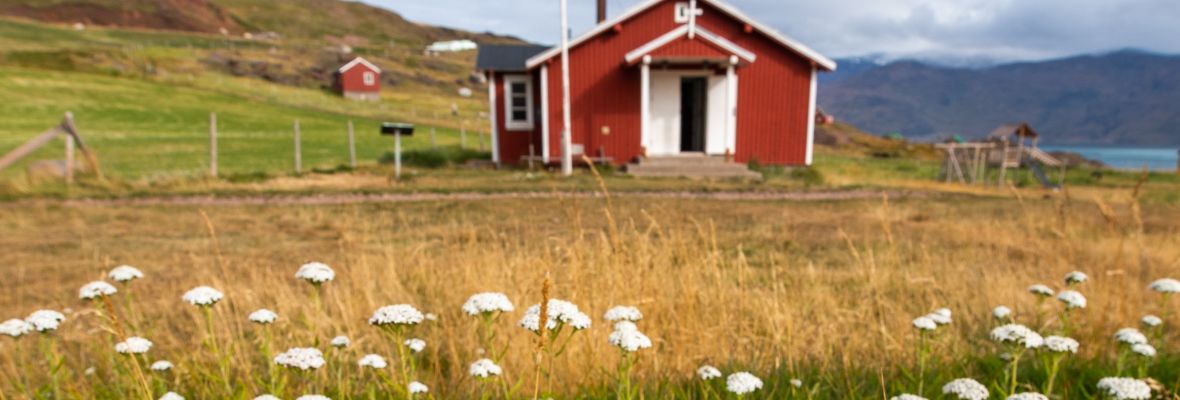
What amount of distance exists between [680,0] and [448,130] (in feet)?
93.8

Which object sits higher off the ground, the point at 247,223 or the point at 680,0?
the point at 680,0

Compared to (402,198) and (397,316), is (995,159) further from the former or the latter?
(397,316)

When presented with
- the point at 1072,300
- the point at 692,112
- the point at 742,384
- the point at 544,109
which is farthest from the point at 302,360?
the point at 692,112

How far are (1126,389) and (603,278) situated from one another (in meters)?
2.39

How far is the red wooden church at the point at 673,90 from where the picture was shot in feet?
57.8

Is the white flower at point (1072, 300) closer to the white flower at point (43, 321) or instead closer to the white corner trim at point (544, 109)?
the white flower at point (43, 321)

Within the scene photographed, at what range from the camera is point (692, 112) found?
19.5m

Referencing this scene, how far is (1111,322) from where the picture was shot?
3.51m

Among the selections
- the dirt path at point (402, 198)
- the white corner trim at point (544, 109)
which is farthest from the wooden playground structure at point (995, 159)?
the white corner trim at point (544, 109)

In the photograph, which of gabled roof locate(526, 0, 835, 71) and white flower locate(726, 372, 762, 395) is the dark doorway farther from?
white flower locate(726, 372, 762, 395)

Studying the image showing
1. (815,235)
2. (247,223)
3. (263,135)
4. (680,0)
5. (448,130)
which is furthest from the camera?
(448,130)

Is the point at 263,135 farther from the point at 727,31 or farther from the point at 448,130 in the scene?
the point at 727,31


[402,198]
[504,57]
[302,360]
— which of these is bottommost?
[402,198]

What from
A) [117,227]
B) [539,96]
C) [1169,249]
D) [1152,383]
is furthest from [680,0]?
[1152,383]
